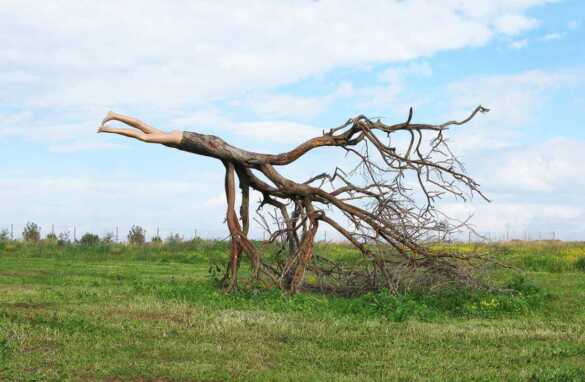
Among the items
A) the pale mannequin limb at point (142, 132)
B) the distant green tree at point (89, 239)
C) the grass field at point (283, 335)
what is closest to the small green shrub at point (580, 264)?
the grass field at point (283, 335)

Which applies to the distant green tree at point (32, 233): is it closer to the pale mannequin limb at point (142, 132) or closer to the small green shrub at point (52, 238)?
the small green shrub at point (52, 238)

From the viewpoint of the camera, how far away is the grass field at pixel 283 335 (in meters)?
8.09

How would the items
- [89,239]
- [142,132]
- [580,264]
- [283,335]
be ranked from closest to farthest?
[283,335]
[142,132]
[580,264]
[89,239]

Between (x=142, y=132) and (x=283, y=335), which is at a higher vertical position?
(x=142, y=132)

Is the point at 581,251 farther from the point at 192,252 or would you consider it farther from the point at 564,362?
the point at 564,362

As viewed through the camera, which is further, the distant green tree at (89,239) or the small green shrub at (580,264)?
the distant green tree at (89,239)

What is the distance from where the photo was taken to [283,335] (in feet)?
33.1

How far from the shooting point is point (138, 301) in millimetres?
13469

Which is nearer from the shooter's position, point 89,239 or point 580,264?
point 580,264

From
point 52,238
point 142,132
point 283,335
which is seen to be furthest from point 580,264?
point 52,238

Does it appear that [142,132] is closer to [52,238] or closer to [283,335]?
[283,335]

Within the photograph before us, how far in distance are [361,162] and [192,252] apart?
2021 cm

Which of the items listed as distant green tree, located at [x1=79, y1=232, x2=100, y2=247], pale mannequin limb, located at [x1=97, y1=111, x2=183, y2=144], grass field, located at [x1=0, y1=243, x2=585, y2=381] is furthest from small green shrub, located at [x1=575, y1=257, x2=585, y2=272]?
distant green tree, located at [x1=79, y1=232, x2=100, y2=247]

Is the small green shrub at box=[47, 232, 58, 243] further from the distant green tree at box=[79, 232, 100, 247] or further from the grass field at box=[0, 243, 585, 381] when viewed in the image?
the grass field at box=[0, 243, 585, 381]
